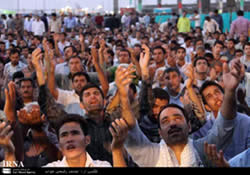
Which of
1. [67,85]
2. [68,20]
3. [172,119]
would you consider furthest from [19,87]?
[68,20]

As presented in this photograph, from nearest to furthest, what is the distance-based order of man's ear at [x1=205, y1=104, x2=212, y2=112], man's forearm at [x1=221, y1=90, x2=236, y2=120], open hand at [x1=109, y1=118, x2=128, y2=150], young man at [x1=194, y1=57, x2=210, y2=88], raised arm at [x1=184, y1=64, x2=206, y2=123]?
open hand at [x1=109, y1=118, x2=128, y2=150], man's forearm at [x1=221, y1=90, x2=236, y2=120], raised arm at [x1=184, y1=64, x2=206, y2=123], man's ear at [x1=205, y1=104, x2=212, y2=112], young man at [x1=194, y1=57, x2=210, y2=88]

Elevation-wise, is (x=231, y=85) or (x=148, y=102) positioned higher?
(x=231, y=85)

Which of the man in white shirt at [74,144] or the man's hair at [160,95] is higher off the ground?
the man's hair at [160,95]

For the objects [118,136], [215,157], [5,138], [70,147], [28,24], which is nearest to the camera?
[215,157]

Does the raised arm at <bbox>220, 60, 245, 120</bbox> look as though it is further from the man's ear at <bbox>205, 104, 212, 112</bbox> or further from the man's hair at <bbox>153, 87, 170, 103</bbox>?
the man's hair at <bbox>153, 87, 170, 103</bbox>

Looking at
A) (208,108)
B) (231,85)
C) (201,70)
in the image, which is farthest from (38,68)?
(201,70)

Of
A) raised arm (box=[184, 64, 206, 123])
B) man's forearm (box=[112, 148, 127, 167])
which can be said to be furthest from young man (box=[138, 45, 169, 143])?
man's forearm (box=[112, 148, 127, 167])

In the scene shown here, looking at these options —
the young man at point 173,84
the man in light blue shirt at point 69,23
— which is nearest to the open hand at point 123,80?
the young man at point 173,84

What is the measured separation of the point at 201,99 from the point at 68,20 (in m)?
14.0

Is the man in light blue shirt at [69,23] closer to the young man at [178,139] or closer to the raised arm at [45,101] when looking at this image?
the raised arm at [45,101]

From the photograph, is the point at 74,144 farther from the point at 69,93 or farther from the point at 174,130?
the point at 69,93

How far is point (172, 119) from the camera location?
2859 millimetres

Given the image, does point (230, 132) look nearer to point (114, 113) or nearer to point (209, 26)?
point (114, 113)

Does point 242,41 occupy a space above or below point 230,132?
above
